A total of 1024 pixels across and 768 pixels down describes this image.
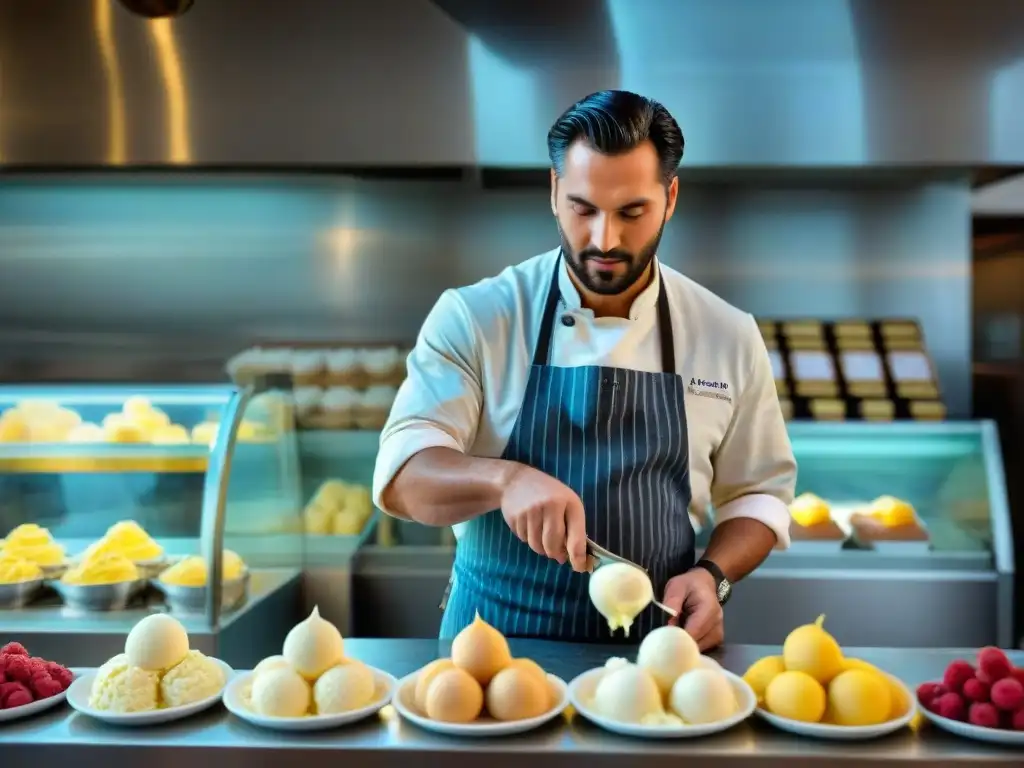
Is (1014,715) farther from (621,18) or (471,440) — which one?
(621,18)

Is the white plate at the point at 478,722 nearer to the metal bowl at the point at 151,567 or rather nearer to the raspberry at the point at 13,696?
the raspberry at the point at 13,696

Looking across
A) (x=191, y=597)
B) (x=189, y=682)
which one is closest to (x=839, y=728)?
(x=189, y=682)

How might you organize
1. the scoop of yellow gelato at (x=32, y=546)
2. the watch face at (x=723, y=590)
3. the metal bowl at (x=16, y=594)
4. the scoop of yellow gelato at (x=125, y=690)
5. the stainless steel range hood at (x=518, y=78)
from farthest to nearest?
the stainless steel range hood at (x=518, y=78) < the scoop of yellow gelato at (x=32, y=546) < the metal bowl at (x=16, y=594) < the watch face at (x=723, y=590) < the scoop of yellow gelato at (x=125, y=690)

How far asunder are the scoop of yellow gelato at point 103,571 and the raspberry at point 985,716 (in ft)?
7.77

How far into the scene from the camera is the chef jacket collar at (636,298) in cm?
199

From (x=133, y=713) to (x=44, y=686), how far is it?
0.58ft

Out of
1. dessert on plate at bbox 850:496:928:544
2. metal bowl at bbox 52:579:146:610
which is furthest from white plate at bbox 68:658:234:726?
dessert on plate at bbox 850:496:928:544

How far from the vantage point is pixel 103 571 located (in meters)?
2.83

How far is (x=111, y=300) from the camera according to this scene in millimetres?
4039

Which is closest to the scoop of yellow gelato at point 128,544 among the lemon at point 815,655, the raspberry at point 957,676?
the lemon at point 815,655

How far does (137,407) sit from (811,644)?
2.49 meters

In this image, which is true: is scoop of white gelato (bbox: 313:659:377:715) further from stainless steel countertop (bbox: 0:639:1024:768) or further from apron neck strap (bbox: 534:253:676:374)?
apron neck strap (bbox: 534:253:676:374)

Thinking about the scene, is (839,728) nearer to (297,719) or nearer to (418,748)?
(418,748)

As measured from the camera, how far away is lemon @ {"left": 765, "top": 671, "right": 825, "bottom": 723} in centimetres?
122
